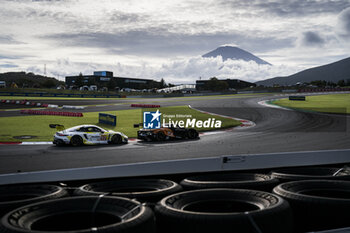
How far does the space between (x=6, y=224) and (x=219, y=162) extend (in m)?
3.06

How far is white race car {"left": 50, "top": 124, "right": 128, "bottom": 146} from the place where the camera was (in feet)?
61.4

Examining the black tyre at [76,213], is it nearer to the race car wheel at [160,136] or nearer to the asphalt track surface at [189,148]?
the asphalt track surface at [189,148]

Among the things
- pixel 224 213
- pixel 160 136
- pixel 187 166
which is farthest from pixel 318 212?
pixel 160 136

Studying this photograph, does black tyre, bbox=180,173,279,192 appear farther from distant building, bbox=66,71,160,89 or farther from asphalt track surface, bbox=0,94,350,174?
distant building, bbox=66,71,160,89

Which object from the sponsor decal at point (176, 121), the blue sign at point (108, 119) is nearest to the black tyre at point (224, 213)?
the sponsor decal at point (176, 121)

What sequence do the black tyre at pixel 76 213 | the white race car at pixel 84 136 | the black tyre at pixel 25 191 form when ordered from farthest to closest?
the white race car at pixel 84 136 → the black tyre at pixel 25 191 → the black tyre at pixel 76 213

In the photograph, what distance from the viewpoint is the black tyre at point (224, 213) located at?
2871mm

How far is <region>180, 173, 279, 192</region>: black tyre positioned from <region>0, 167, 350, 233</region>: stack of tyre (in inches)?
0.5

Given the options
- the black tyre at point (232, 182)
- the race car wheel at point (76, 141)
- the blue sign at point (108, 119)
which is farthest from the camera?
the blue sign at point (108, 119)

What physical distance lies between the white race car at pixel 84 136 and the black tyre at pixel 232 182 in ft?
49.4

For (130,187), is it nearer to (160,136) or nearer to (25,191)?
(25,191)

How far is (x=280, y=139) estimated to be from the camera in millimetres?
21203

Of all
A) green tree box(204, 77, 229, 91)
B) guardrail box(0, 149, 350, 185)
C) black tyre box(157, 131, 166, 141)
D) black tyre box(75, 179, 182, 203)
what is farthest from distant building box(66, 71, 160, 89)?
black tyre box(75, 179, 182, 203)

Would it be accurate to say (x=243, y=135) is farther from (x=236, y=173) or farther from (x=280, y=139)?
(x=236, y=173)
